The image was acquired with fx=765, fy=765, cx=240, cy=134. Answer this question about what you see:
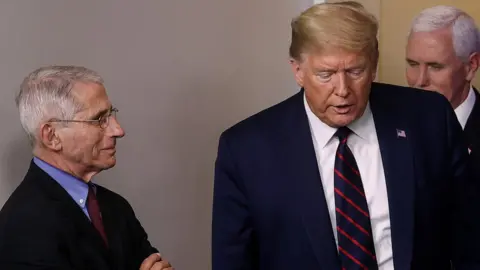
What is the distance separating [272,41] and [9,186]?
3.89 ft

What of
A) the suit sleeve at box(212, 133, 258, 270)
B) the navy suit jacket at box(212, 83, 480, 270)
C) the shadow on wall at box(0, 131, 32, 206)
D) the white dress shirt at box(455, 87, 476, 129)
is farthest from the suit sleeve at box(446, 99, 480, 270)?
the shadow on wall at box(0, 131, 32, 206)

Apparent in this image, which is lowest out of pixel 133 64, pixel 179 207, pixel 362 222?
pixel 179 207

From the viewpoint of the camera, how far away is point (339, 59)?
171 cm

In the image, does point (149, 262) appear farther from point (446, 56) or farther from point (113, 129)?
point (446, 56)

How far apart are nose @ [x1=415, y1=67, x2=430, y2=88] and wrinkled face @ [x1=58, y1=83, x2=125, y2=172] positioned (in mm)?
1187

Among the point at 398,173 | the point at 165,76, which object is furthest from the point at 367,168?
the point at 165,76

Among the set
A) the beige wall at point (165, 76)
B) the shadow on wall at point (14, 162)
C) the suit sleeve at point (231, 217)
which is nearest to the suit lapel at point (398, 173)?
the suit sleeve at point (231, 217)

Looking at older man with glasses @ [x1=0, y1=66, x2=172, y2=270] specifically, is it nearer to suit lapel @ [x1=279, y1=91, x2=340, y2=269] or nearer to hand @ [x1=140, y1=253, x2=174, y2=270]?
hand @ [x1=140, y1=253, x2=174, y2=270]

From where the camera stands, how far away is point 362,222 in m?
1.73

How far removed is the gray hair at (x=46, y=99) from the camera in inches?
67.9

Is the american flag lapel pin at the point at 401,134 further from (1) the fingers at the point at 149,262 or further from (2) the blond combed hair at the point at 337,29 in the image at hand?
(1) the fingers at the point at 149,262

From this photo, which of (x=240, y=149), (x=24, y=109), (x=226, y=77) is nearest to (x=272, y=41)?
(x=226, y=77)

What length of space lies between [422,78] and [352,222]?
1.02 meters

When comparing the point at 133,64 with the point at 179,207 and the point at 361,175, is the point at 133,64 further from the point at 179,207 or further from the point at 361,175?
the point at 361,175
